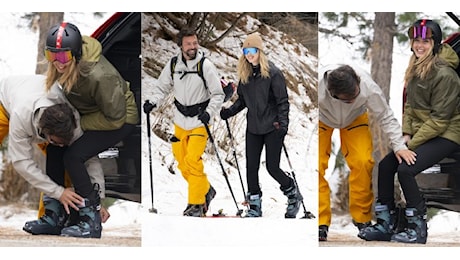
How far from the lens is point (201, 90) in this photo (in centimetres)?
815

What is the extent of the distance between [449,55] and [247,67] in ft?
4.71

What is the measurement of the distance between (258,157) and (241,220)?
477mm

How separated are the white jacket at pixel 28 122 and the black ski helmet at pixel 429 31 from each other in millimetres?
2480

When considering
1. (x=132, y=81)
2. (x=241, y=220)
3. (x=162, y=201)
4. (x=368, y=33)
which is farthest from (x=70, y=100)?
(x=368, y=33)

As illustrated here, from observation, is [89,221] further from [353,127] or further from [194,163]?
[353,127]

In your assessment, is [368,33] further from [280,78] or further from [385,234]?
[385,234]

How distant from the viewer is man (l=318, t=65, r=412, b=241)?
8.00 m

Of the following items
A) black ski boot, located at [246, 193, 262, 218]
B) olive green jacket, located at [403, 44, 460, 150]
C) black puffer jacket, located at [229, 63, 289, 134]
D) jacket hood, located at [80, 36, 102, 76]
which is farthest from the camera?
black ski boot, located at [246, 193, 262, 218]

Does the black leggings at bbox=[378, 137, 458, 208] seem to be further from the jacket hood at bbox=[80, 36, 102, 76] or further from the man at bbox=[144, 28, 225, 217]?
the jacket hood at bbox=[80, 36, 102, 76]

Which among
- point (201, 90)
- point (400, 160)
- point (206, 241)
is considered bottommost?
point (206, 241)

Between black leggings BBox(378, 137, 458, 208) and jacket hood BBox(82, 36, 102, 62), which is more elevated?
jacket hood BBox(82, 36, 102, 62)

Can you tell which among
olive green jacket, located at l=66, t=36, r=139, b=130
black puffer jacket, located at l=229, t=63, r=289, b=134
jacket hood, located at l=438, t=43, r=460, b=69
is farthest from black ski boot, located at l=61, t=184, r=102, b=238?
jacket hood, located at l=438, t=43, r=460, b=69

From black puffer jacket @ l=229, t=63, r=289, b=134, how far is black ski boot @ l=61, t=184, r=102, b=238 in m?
1.24

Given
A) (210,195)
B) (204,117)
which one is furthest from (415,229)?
(204,117)
